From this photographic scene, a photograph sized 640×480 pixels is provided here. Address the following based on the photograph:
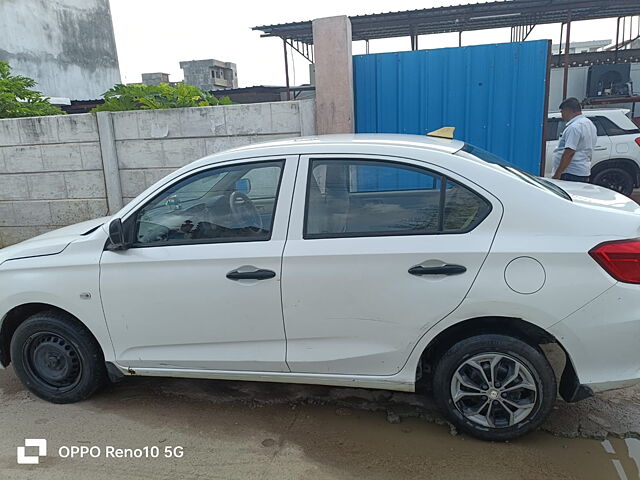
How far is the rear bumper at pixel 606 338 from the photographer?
2400 mm

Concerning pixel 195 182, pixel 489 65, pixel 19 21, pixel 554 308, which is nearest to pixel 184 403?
pixel 195 182

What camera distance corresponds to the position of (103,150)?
6258mm

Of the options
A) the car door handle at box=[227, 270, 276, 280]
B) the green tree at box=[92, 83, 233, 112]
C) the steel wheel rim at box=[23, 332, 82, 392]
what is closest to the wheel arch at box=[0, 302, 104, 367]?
the steel wheel rim at box=[23, 332, 82, 392]

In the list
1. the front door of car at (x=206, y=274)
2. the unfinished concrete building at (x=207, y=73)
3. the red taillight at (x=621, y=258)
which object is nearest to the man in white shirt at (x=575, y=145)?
the red taillight at (x=621, y=258)

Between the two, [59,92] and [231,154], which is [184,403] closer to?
[231,154]

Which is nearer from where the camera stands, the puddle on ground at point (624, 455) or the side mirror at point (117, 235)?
the puddle on ground at point (624, 455)

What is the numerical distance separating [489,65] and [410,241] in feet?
12.0

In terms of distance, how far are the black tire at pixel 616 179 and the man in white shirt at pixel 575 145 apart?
3.47m

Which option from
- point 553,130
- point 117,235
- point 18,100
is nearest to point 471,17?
point 553,130

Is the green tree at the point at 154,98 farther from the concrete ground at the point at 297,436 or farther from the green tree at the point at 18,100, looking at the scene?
the concrete ground at the point at 297,436

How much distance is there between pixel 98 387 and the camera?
332 cm

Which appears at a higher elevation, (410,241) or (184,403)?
(410,241)

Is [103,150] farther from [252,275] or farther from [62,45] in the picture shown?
[62,45]

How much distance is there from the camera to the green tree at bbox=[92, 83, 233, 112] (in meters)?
6.28
